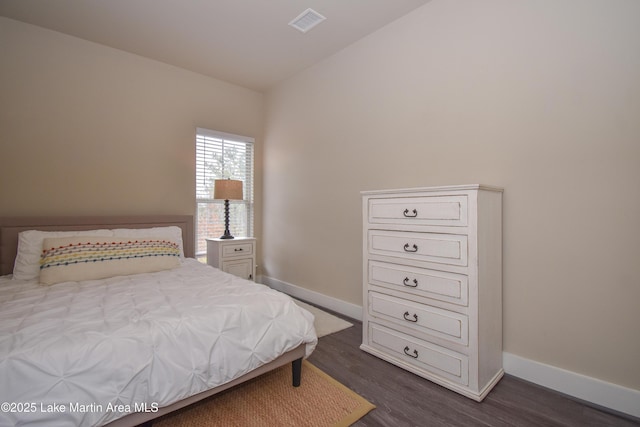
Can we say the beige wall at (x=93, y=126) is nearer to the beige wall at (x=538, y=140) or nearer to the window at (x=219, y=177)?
the window at (x=219, y=177)

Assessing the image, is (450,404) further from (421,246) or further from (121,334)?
(121,334)

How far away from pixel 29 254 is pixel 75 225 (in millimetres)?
487

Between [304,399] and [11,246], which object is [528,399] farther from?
[11,246]

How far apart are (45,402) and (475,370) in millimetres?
1954

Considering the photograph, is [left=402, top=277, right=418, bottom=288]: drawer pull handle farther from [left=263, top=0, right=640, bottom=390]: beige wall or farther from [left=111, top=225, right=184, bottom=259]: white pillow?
[left=111, top=225, right=184, bottom=259]: white pillow

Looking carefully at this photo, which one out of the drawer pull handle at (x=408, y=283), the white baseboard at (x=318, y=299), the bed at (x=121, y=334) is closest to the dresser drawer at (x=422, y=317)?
the drawer pull handle at (x=408, y=283)

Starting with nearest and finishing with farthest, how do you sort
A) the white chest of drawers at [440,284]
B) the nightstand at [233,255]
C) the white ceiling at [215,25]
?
the white chest of drawers at [440,284] < the white ceiling at [215,25] < the nightstand at [233,255]

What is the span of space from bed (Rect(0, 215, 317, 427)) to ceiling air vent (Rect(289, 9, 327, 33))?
220cm

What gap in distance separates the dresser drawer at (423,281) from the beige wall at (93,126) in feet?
8.03

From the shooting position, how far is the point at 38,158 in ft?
8.79

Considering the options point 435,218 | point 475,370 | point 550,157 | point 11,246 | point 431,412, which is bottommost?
point 431,412

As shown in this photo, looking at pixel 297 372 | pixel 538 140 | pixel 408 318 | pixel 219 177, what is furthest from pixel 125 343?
pixel 219 177

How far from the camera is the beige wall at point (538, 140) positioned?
5.28ft

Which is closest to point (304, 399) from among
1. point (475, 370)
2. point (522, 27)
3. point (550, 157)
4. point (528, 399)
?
point (475, 370)
